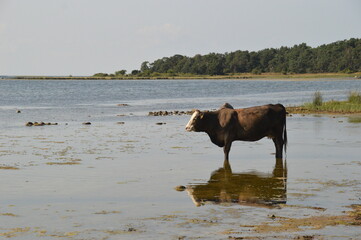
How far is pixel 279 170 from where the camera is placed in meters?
15.7

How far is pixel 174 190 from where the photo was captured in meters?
13.0

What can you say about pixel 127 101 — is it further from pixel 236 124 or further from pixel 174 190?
pixel 174 190

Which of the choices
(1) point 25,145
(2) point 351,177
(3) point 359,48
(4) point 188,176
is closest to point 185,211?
(4) point 188,176

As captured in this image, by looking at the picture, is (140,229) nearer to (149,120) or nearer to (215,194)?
(215,194)

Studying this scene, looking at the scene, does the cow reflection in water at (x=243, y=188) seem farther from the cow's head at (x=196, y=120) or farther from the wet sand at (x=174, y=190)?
the cow's head at (x=196, y=120)

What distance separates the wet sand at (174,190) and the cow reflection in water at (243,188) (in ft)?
0.07

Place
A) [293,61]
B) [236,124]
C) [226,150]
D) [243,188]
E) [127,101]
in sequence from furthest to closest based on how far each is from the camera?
[293,61] → [127,101] → [236,124] → [226,150] → [243,188]

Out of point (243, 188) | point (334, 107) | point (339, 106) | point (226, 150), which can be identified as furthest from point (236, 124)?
point (339, 106)

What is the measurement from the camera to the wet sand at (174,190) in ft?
32.3

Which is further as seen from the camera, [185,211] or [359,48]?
[359,48]

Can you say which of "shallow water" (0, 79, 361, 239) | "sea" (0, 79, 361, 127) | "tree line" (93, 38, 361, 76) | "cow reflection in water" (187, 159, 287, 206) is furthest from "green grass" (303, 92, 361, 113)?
"tree line" (93, 38, 361, 76)

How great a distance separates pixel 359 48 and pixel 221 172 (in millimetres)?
158655

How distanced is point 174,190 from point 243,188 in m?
1.46

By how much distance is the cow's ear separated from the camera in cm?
1742
